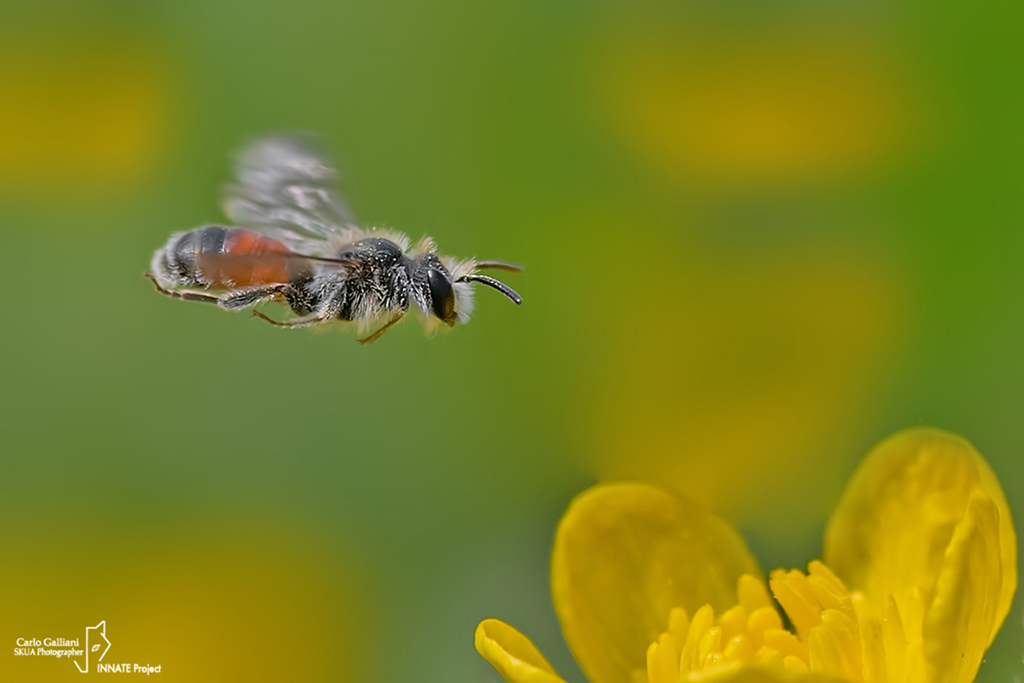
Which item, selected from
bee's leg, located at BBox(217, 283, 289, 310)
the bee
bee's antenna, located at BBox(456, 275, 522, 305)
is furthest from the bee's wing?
bee's antenna, located at BBox(456, 275, 522, 305)

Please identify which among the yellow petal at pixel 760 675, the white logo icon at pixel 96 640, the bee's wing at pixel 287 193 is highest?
the bee's wing at pixel 287 193

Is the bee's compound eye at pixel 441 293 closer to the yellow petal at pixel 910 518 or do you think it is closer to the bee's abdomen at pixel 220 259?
the bee's abdomen at pixel 220 259

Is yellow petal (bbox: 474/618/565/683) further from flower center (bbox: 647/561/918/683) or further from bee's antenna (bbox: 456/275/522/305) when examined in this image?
bee's antenna (bbox: 456/275/522/305)

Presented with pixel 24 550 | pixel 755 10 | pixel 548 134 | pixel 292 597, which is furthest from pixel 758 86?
pixel 24 550

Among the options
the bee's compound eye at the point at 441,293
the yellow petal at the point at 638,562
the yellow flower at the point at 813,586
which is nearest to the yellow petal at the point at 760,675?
the yellow flower at the point at 813,586

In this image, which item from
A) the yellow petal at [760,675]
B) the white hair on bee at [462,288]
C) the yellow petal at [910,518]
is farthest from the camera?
the white hair on bee at [462,288]

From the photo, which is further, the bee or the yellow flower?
the bee

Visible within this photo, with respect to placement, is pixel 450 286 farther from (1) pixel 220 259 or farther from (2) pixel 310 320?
(1) pixel 220 259

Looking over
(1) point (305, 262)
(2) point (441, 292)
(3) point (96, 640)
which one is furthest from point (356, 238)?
(3) point (96, 640)
